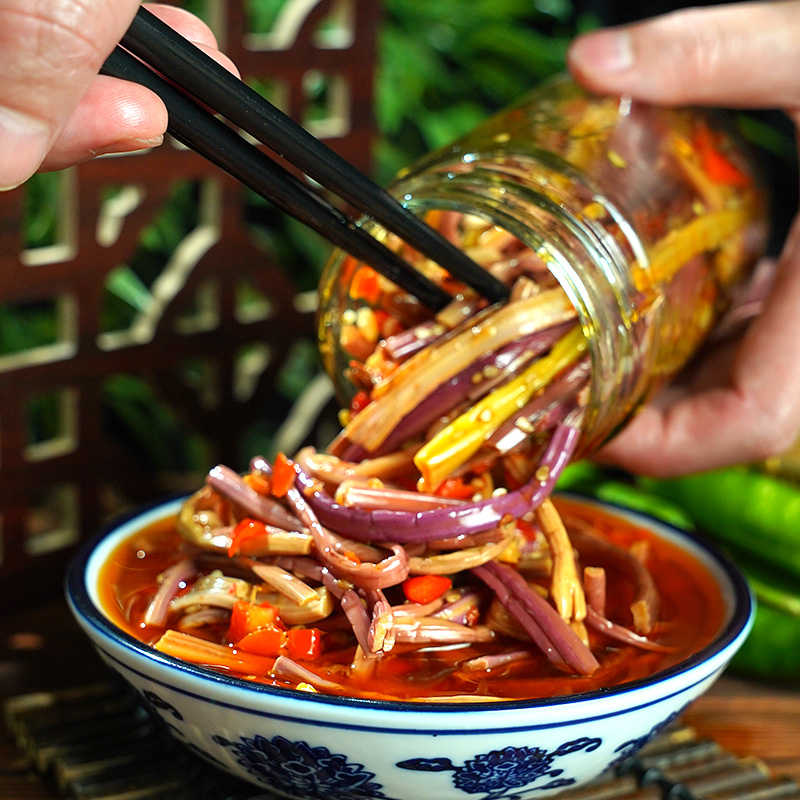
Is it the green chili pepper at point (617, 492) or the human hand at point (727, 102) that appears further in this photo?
the green chili pepper at point (617, 492)

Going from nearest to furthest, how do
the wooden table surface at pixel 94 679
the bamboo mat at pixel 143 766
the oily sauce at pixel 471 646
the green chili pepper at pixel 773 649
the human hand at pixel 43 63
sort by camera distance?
the human hand at pixel 43 63 → the oily sauce at pixel 471 646 → the bamboo mat at pixel 143 766 → the wooden table surface at pixel 94 679 → the green chili pepper at pixel 773 649

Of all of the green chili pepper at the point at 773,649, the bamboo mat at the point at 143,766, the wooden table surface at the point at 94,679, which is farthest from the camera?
the green chili pepper at the point at 773,649

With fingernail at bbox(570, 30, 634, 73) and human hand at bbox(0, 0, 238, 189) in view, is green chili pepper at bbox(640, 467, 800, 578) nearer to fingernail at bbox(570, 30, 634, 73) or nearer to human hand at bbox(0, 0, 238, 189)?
fingernail at bbox(570, 30, 634, 73)

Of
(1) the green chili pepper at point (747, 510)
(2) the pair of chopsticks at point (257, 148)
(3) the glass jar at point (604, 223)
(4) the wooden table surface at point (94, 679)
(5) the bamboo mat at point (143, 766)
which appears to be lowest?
(4) the wooden table surface at point (94, 679)

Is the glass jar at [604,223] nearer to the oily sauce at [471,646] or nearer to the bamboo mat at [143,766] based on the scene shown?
the oily sauce at [471,646]

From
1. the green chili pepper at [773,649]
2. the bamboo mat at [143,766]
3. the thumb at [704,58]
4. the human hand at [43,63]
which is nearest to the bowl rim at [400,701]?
the bamboo mat at [143,766]

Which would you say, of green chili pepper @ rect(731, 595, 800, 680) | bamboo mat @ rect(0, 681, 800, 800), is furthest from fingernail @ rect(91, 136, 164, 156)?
green chili pepper @ rect(731, 595, 800, 680)

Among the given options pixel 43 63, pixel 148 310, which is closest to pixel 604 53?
pixel 148 310

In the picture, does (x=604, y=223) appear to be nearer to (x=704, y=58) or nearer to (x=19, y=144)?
(x=704, y=58)
